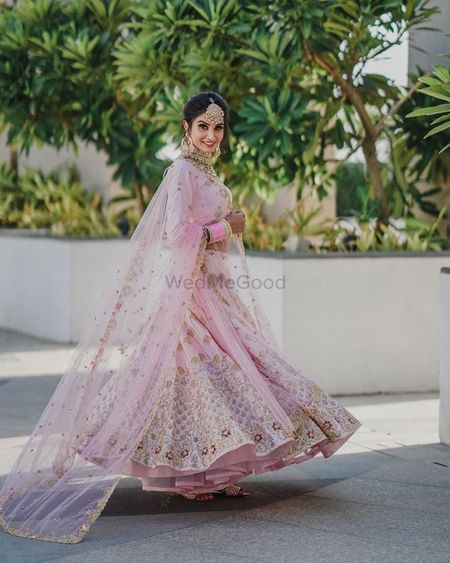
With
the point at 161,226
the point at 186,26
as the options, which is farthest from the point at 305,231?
the point at 161,226

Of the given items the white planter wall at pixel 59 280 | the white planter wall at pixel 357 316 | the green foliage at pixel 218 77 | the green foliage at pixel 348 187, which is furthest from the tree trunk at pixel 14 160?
the white planter wall at pixel 357 316

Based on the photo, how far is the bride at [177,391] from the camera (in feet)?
16.7

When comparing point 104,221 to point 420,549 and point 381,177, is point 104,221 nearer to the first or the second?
point 381,177

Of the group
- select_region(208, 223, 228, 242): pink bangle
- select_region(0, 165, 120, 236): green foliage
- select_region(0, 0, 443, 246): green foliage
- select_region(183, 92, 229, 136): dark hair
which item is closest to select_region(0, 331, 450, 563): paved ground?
select_region(208, 223, 228, 242): pink bangle

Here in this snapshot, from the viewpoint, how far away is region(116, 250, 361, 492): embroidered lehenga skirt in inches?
201

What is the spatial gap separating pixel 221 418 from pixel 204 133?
1234 millimetres

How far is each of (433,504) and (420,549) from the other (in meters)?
0.76

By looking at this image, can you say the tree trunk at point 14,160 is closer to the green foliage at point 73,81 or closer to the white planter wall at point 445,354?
the green foliage at point 73,81

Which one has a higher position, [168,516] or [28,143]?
[28,143]

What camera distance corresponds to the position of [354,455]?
6430 millimetres

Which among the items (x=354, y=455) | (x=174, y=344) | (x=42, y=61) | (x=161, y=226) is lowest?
(x=354, y=455)

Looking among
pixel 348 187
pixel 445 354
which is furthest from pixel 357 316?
pixel 348 187

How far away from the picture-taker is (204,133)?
549 centimetres

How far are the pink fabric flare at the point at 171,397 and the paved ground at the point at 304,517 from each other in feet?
0.53
